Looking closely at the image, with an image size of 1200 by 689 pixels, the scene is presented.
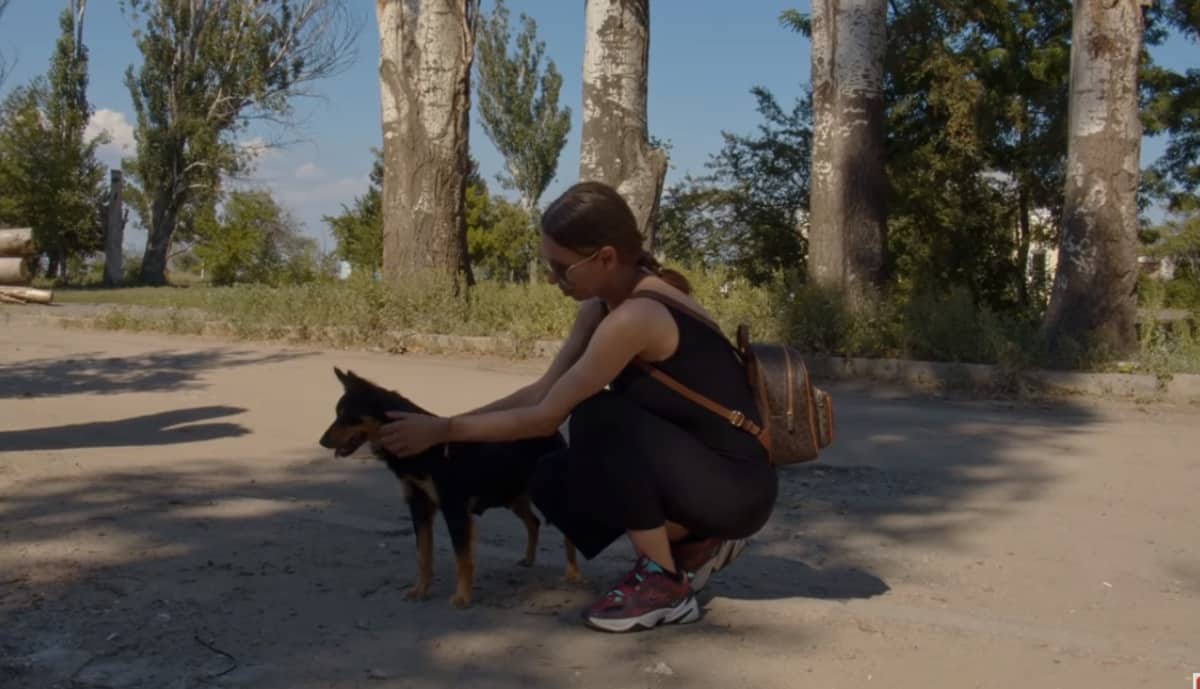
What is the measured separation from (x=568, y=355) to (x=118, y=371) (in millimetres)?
8979

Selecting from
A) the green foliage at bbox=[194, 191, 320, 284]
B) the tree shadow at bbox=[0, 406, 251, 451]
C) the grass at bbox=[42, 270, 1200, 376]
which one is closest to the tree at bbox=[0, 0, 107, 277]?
the green foliage at bbox=[194, 191, 320, 284]

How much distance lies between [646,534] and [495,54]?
57.4 meters

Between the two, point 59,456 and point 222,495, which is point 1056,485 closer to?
point 222,495

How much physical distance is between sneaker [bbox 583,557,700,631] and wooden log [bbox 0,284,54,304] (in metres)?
19.2

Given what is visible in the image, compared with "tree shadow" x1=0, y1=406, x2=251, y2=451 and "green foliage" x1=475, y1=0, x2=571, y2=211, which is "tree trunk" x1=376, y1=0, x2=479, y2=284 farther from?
"green foliage" x1=475, y1=0, x2=571, y2=211

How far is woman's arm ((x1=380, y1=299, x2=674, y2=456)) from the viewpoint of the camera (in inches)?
146

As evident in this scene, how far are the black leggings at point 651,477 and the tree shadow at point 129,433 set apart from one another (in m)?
4.71

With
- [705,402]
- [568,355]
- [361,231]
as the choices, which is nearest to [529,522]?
[568,355]

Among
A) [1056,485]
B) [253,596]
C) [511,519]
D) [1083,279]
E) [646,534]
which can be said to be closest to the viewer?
[646,534]

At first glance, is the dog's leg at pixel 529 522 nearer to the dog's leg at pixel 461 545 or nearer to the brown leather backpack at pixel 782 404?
the dog's leg at pixel 461 545

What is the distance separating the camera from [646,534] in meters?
3.91

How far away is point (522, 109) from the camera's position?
58.7 metres

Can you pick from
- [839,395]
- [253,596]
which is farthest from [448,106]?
[253,596]

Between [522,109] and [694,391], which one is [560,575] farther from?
[522,109]
